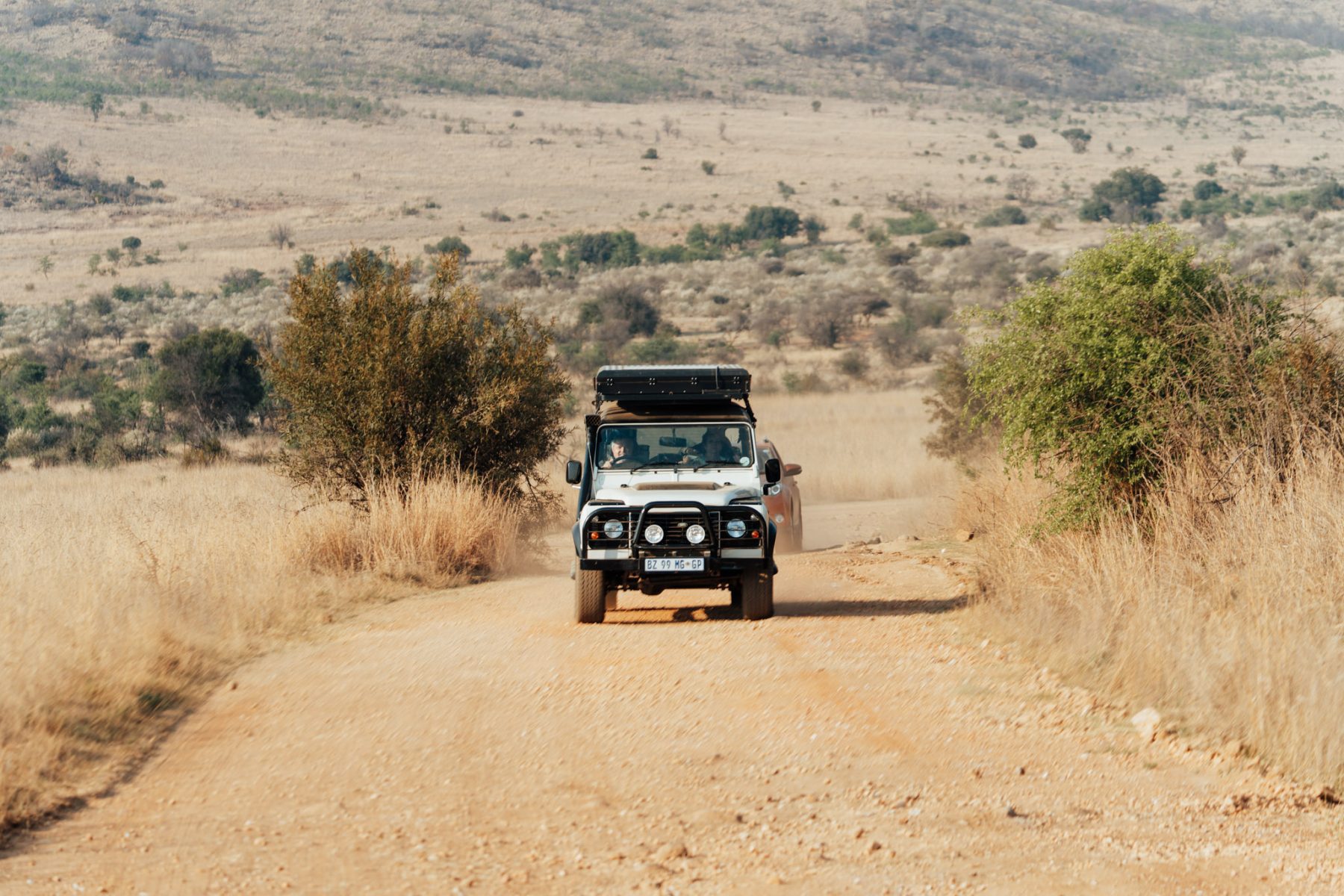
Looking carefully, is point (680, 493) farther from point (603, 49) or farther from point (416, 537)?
point (603, 49)

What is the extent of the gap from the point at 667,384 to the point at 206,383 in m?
25.6

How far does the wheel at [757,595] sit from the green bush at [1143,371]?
2514 mm

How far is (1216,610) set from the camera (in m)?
9.17

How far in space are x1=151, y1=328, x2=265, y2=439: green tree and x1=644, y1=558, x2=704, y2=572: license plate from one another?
26.2 metres

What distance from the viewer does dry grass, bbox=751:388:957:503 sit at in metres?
29.0

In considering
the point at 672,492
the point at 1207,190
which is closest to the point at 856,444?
the point at 672,492

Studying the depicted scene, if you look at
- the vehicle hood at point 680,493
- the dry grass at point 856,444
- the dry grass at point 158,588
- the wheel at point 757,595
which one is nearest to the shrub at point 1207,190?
the dry grass at point 856,444

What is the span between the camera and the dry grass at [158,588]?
8250mm

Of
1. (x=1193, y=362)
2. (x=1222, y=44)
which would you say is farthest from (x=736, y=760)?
(x=1222, y=44)

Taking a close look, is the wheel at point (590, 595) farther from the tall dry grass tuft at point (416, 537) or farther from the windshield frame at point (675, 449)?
the tall dry grass tuft at point (416, 537)

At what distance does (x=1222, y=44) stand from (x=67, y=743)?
16826cm

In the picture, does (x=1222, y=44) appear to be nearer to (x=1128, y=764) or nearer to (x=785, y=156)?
(x=785, y=156)

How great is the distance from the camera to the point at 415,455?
17125 mm

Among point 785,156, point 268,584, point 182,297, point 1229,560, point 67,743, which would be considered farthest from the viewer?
point 785,156
